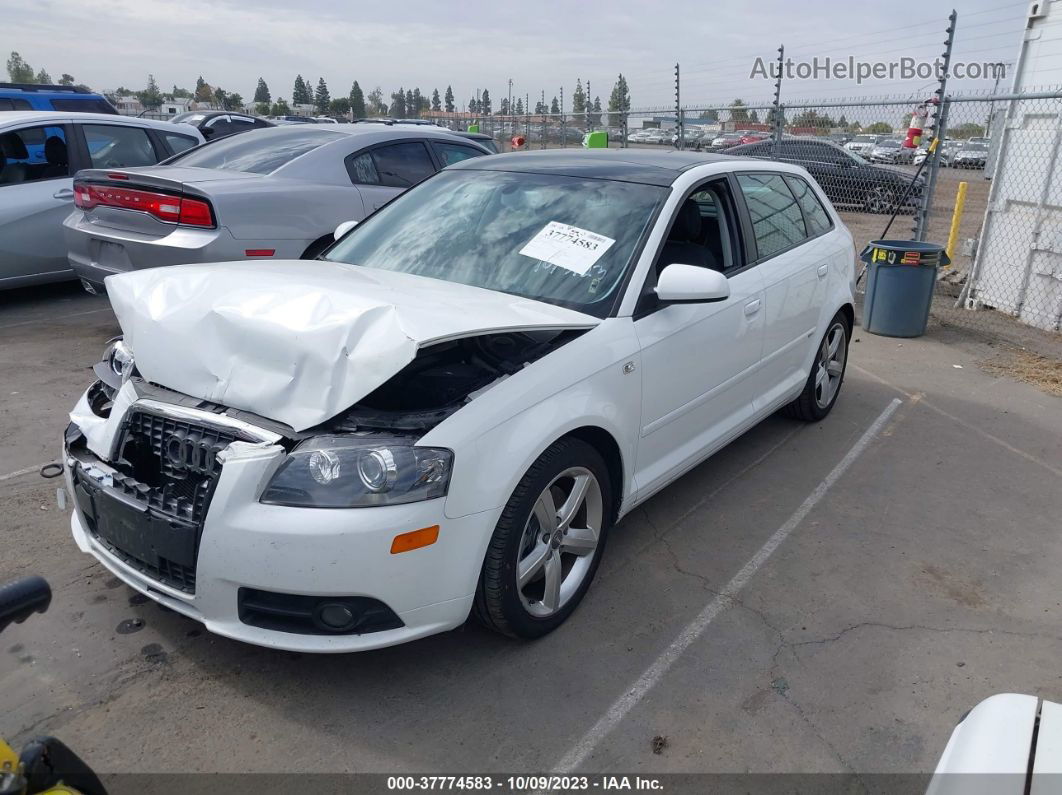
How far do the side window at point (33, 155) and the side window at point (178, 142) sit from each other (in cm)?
117

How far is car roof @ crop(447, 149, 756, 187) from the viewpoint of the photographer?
157 inches

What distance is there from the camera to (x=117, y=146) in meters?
8.01

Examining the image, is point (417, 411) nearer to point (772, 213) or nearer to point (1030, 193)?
point (772, 213)

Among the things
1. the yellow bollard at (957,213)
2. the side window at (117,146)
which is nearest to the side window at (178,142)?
the side window at (117,146)

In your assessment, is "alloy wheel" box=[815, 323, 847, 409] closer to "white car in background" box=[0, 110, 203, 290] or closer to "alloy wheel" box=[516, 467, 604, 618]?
"alloy wheel" box=[516, 467, 604, 618]

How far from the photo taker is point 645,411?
3.45m

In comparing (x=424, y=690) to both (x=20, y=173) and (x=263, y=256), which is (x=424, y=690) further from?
(x=20, y=173)

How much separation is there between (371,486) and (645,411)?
137 centimetres

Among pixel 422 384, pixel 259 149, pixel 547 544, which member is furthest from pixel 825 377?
pixel 259 149

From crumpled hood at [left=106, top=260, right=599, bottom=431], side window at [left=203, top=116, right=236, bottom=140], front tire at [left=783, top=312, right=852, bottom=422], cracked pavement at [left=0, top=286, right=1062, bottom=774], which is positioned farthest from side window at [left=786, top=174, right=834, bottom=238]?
side window at [left=203, top=116, right=236, bottom=140]

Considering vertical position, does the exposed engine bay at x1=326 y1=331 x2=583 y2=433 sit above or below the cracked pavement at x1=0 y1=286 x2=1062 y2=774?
above

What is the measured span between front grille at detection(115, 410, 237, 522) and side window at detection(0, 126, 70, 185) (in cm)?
574

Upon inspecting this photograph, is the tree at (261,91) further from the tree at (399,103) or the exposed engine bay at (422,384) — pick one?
the exposed engine bay at (422,384)

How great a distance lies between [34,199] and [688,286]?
21.0 feet
